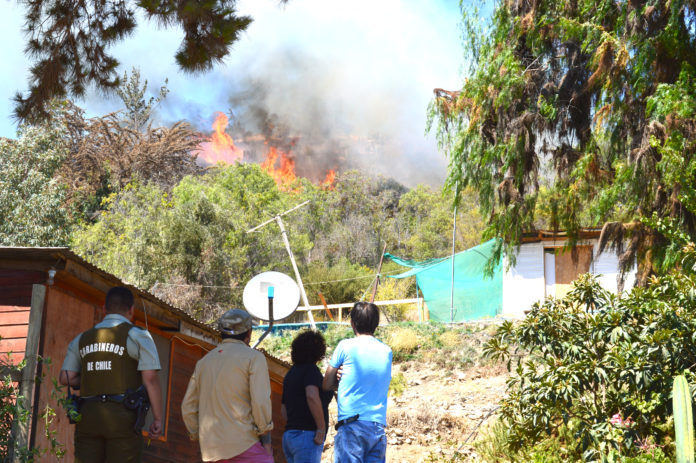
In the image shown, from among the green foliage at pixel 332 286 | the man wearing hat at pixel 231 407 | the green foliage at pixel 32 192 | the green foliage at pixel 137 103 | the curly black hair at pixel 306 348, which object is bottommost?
the man wearing hat at pixel 231 407

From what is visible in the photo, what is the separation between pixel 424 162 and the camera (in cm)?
9238

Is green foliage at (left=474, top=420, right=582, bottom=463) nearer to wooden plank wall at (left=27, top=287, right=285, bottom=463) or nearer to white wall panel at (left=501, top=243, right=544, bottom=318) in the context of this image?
wooden plank wall at (left=27, top=287, right=285, bottom=463)

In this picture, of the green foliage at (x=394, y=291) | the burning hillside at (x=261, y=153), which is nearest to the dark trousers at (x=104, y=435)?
the green foliage at (x=394, y=291)

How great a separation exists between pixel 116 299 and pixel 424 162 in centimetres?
8940

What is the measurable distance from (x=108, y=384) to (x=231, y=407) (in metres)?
0.75

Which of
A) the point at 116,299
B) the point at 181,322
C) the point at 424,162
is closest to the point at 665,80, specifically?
the point at 181,322

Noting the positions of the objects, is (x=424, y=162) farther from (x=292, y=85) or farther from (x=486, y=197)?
(x=486, y=197)

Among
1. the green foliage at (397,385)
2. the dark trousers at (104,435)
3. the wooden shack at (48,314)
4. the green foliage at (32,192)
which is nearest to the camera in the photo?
the dark trousers at (104,435)

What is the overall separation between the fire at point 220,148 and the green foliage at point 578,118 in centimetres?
7590

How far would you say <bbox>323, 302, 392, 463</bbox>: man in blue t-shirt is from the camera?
4.30 metres

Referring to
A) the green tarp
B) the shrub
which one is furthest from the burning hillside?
the shrub

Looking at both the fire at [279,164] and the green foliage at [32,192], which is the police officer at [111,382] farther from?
the fire at [279,164]

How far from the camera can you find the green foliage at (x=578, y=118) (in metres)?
11.1

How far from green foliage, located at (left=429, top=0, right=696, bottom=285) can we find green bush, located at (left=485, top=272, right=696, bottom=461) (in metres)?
3.76
